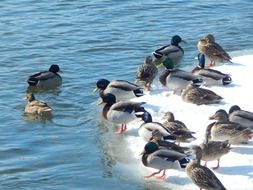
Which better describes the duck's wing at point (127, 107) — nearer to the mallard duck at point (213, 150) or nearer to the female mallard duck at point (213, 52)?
the mallard duck at point (213, 150)

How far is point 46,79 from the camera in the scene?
63.9 ft

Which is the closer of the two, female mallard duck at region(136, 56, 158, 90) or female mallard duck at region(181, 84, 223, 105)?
female mallard duck at region(181, 84, 223, 105)

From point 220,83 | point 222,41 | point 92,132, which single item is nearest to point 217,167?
point 92,132

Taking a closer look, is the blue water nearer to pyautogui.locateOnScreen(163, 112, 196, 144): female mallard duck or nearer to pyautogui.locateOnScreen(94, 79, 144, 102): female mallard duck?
pyautogui.locateOnScreen(94, 79, 144, 102): female mallard duck

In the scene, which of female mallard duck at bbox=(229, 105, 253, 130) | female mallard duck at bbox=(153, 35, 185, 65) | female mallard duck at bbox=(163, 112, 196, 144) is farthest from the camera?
female mallard duck at bbox=(153, 35, 185, 65)

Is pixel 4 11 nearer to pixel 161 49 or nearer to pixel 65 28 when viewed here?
pixel 65 28

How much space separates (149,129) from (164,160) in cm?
151

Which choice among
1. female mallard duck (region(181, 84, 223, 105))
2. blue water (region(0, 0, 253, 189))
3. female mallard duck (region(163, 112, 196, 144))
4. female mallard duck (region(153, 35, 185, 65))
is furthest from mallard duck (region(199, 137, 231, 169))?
female mallard duck (region(153, 35, 185, 65))

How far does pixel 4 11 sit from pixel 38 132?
38.6ft

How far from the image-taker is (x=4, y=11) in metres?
27.3

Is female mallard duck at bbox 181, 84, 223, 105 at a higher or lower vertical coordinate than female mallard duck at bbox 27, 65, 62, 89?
higher

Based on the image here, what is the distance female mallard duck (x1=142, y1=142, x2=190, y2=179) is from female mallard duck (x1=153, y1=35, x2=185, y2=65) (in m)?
7.83

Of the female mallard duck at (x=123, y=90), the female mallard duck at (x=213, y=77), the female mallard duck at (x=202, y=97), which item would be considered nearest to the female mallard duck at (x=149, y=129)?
the female mallard duck at (x=202, y=97)

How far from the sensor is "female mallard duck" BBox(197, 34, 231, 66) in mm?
20094
